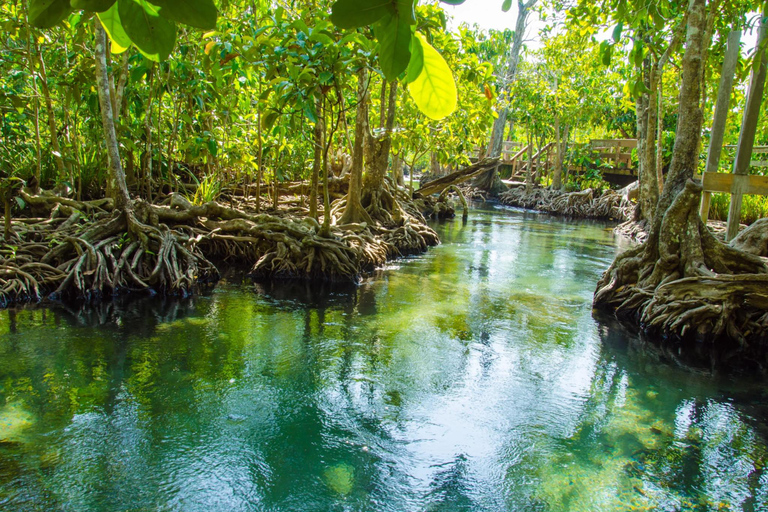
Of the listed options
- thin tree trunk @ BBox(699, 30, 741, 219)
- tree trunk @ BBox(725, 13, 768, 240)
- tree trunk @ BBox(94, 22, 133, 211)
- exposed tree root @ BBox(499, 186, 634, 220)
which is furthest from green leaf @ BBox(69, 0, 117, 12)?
exposed tree root @ BBox(499, 186, 634, 220)

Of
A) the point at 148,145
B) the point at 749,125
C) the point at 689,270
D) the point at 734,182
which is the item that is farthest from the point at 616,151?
the point at 148,145

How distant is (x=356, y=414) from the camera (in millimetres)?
3971

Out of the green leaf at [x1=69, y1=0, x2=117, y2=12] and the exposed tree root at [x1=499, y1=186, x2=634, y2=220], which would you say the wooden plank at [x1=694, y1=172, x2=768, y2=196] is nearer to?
the green leaf at [x1=69, y1=0, x2=117, y2=12]

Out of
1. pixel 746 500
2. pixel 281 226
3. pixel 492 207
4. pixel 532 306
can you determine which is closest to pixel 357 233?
pixel 281 226

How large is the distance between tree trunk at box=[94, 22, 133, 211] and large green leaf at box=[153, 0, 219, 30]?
6.87 meters

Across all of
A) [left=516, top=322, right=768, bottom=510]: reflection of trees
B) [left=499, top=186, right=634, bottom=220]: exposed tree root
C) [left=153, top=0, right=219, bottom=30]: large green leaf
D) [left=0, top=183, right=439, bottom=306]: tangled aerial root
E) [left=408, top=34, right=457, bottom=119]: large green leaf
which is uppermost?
[left=153, top=0, right=219, bottom=30]: large green leaf

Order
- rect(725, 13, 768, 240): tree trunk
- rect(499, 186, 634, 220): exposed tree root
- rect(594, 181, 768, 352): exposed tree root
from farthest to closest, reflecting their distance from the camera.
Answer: rect(499, 186, 634, 220): exposed tree root, rect(725, 13, 768, 240): tree trunk, rect(594, 181, 768, 352): exposed tree root

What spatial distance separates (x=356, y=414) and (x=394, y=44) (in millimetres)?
3600

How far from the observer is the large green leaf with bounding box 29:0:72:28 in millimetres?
633

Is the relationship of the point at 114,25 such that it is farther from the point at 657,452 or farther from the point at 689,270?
the point at 689,270

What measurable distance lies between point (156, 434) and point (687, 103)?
634 centimetres

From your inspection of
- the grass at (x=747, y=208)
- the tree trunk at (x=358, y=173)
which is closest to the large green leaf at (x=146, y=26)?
the tree trunk at (x=358, y=173)

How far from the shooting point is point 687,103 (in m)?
6.21

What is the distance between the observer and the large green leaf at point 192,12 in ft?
2.00
